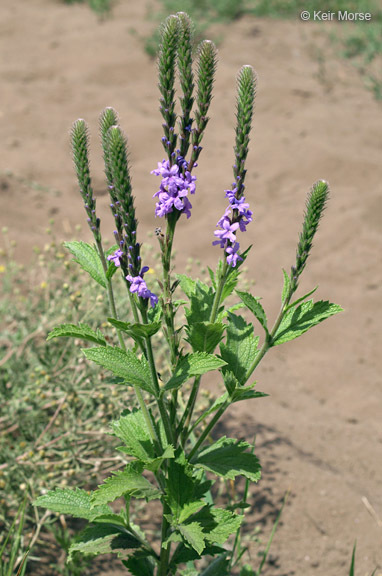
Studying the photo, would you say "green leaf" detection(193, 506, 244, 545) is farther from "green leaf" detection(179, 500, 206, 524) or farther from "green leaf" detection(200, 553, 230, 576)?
"green leaf" detection(200, 553, 230, 576)

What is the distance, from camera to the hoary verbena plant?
67.3 inches

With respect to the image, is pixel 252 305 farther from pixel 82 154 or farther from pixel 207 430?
pixel 82 154

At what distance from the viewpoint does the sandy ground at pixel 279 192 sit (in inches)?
134

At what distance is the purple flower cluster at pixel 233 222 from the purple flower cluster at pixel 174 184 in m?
0.13

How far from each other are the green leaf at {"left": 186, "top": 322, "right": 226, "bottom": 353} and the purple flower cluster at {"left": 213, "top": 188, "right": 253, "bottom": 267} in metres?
0.19

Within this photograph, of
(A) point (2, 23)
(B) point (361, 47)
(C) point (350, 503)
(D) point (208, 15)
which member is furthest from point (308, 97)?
(C) point (350, 503)

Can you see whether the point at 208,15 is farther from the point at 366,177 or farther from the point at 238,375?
the point at 238,375

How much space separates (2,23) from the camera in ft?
28.8

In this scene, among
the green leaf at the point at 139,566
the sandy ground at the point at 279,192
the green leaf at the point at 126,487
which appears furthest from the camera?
the sandy ground at the point at 279,192

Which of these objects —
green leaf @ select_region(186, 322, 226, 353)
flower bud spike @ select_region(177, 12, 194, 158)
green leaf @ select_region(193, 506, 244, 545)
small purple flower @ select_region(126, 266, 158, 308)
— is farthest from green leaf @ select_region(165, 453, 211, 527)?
flower bud spike @ select_region(177, 12, 194, 158)

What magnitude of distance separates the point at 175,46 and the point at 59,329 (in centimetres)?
82

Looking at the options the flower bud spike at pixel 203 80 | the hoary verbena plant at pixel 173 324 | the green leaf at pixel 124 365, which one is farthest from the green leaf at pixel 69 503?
the flower bud spike at pixel 203 80

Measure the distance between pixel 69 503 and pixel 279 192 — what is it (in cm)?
428

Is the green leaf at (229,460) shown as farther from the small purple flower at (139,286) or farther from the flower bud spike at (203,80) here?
the flower bud spike at (203,80)
